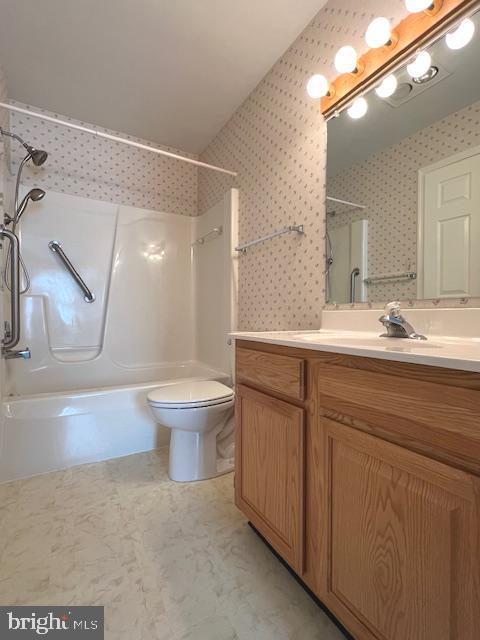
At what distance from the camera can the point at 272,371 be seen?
0.97 meters

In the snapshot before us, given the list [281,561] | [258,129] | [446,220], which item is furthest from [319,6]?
[281,561]

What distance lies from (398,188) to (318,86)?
0.61 m

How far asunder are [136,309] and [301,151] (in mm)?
1653

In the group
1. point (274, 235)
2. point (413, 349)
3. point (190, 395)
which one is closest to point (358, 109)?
point (274, 235)

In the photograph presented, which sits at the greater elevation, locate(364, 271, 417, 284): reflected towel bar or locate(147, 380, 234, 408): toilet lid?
locate(364, 271, 417, 284): reflected towel bar

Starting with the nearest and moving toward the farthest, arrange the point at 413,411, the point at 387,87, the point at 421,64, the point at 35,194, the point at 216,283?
1. the point at 413,411
2. the point at 421,64
3. the point at 387,87
4. the point at 35,194
5. the point at 216,283

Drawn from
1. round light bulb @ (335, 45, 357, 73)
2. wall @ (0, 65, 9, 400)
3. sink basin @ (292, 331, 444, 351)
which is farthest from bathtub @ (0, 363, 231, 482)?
round light bulb @ (335, 45, 357, 73)

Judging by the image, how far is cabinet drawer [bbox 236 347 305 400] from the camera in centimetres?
85

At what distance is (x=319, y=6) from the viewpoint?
1.34m

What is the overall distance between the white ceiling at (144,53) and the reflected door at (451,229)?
1.06 meters

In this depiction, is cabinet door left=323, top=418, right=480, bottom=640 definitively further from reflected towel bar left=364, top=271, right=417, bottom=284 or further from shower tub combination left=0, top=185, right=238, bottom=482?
shower tub combination left=0, top=185, right=238, bottom=482

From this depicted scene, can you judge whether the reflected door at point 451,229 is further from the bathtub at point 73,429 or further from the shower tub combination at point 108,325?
the bathtub at point 73,429

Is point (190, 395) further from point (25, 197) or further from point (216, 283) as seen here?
point (25, 197)

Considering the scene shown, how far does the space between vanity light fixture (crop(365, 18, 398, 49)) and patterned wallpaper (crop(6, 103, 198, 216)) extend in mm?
1854
